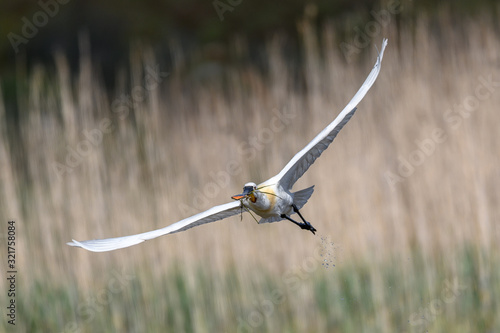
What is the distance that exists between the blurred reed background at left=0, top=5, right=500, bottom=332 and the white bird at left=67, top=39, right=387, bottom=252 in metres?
1.39

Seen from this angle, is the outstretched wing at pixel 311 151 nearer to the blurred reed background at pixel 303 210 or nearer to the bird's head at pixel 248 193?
the bird's head at pixel 248 193

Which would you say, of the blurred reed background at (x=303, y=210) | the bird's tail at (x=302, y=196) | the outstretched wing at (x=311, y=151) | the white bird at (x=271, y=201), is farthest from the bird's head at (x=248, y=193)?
the blurred reed background at (x=303, y=210)

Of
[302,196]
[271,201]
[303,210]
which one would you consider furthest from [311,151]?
[303,210]

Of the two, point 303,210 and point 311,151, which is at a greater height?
point 311,151

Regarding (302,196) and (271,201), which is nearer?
(271,201)

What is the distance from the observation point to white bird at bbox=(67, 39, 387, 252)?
1208 mm

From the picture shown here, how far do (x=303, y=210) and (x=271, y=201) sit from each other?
1642 mm

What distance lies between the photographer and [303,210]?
9.37 ft

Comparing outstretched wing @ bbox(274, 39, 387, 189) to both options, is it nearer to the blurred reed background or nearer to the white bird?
the white bird

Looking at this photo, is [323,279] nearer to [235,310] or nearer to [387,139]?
[235,310]

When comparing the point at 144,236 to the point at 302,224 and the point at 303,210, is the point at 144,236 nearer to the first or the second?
the point at 302,224

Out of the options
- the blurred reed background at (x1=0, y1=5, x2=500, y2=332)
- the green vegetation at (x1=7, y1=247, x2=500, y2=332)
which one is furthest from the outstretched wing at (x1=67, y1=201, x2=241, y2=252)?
the green vegetation at (x1=7, y1=247, x2=500, y2=332)

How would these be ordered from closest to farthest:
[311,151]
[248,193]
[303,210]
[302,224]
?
[248,193] < [302,224] < [311,151] < [303,210]

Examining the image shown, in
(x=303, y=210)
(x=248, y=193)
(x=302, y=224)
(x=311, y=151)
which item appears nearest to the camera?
(x=248, y=193)
